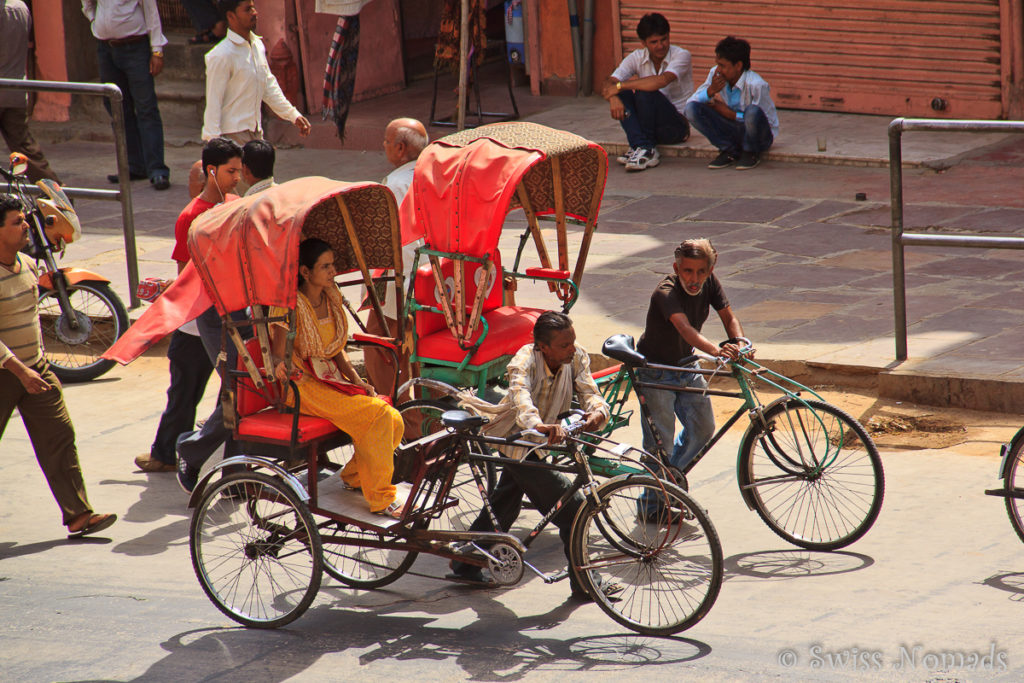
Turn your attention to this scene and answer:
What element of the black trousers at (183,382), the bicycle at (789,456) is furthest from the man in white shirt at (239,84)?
the bicycle at (789,456)

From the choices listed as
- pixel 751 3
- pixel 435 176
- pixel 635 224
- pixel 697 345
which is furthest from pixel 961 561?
pixel 751 3

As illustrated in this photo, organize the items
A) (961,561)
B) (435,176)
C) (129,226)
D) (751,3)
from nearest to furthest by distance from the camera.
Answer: (961,561)
(435,176)
(129,226)
(751,3)

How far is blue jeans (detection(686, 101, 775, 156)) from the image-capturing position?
12.0m

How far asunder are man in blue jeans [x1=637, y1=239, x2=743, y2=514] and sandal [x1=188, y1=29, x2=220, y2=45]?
9.85 m

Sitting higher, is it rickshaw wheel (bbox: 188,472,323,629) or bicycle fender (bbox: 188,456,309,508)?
bicycle fender (bbox: 188,456,309,508)

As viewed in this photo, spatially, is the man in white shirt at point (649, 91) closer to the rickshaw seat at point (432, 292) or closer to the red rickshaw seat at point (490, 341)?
the rickshaw seat at point (432, 292)

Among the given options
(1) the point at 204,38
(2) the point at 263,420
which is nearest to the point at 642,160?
(1) the point at 204,38

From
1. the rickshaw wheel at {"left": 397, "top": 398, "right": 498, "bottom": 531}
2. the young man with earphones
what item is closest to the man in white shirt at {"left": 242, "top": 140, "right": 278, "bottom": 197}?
the young man with earphones

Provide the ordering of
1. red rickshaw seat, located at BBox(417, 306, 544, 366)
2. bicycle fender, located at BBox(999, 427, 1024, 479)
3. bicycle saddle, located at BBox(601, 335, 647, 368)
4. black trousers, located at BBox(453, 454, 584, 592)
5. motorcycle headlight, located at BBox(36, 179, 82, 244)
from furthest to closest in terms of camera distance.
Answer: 1. motorcycle headlight, located at BBox(36, 179, 82, 244)
2. red rickshaw seat, located at BBox(417, 306, 544, 366)
3. bicycle saddle, located at BBox(601, 335, 647, 368)
4. bicycle fender, located at BBox(999, 427, 1024, 479)
5. black trousers, located at BBox(453, 454, 584, 592)

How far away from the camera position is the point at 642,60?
1249cm

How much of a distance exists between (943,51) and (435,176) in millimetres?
7502

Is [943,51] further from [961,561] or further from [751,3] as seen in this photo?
[961,561]

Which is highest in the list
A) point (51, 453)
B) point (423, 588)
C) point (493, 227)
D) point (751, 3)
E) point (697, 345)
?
point (751, 3)

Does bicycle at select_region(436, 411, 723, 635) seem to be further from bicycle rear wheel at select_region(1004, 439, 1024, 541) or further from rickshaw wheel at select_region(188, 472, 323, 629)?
bicycle rear wheel at select_region(1004, 439, 1024, 541)
